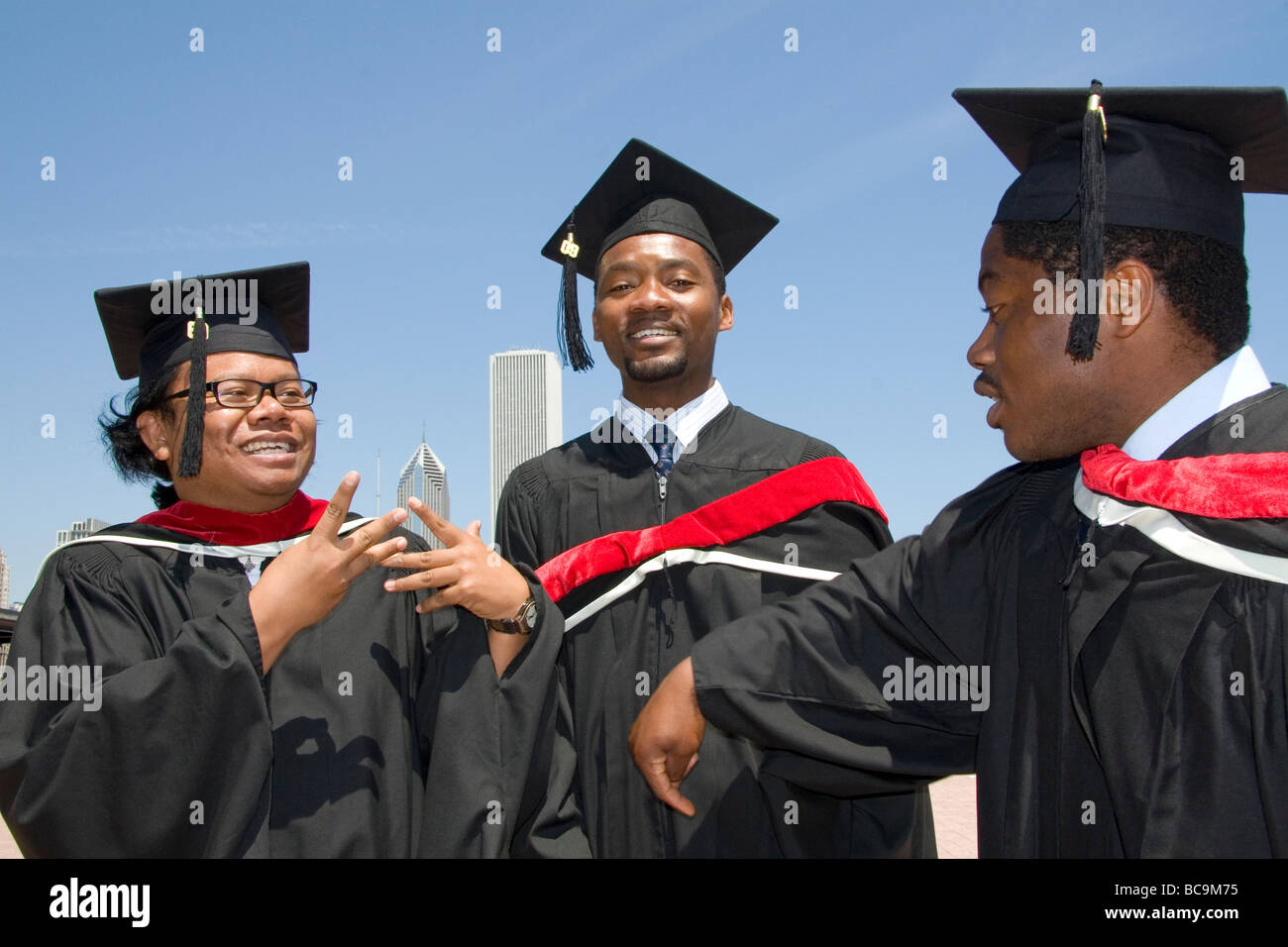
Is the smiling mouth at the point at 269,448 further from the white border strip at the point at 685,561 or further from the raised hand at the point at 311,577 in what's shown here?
the white border strip at the point at 685,561

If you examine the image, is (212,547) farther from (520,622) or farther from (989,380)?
(989,380)

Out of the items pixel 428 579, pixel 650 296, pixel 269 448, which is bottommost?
pixel 428 579

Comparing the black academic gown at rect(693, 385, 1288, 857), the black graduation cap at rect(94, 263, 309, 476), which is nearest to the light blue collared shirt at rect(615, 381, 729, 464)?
the black academic gown at rect(693, 385, 1288, 857)

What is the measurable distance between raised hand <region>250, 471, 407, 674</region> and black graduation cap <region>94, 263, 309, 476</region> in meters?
0.86

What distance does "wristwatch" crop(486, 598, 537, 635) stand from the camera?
2.90 metres

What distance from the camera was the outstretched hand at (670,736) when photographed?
107 inches

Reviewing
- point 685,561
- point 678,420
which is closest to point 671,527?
point 685,561

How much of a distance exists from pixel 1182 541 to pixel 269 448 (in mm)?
2495

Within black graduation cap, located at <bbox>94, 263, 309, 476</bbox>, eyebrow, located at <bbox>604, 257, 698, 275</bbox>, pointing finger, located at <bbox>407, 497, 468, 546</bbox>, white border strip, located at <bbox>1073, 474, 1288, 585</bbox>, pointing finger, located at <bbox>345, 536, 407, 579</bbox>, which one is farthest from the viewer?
eyebrow, located at <bbox>604, 257, 698, 275</bbox>

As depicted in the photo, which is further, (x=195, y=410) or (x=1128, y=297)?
(x=195, y=410)

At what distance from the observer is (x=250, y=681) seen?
2.63 m

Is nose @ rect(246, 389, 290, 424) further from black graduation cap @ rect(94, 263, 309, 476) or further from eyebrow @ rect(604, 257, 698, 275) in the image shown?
eyebrow @ rect(604, 257, 698, 275)

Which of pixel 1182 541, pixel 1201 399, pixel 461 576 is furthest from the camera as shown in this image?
pixel 461 576

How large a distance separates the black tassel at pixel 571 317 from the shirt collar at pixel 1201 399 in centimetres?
239
